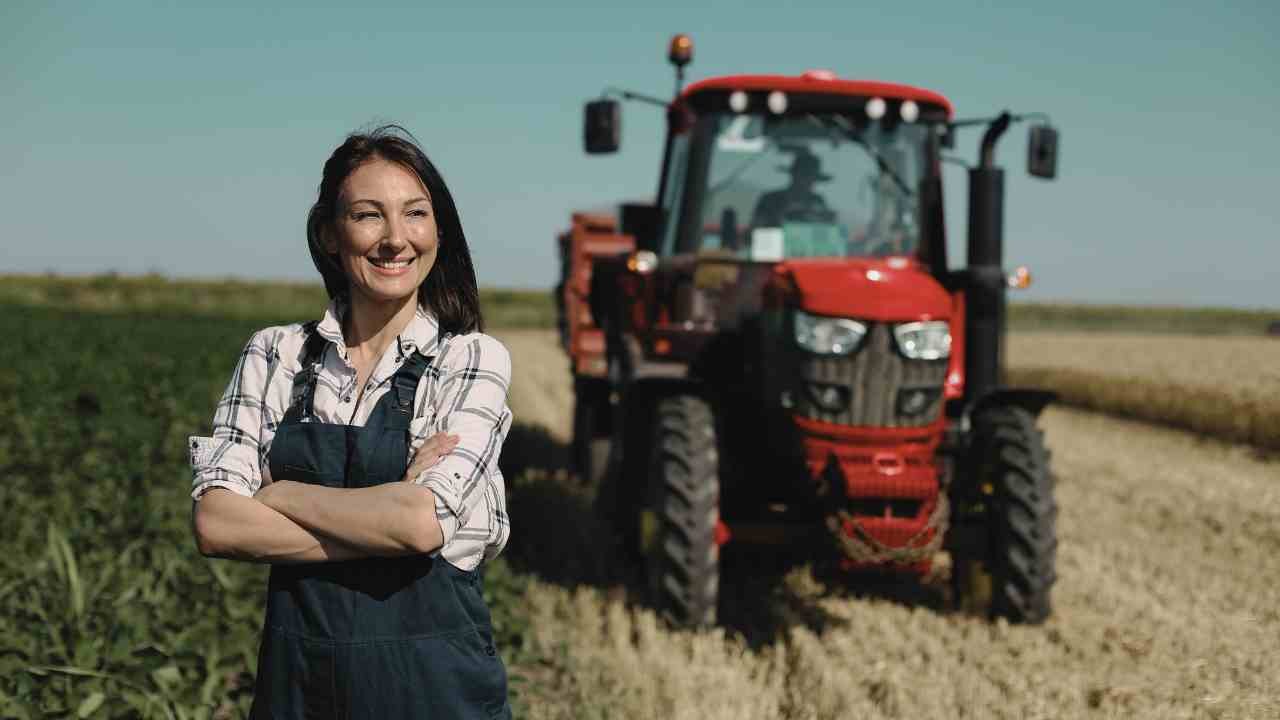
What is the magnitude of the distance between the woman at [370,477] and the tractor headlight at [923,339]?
9.38ft

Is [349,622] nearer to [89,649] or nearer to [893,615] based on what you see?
[89,649]

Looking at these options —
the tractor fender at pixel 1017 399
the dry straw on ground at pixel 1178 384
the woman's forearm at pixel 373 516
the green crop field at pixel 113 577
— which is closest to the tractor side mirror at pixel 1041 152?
the tractor fender at pixel 1017 399

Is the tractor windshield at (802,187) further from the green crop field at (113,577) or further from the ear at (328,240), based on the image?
the ear at (328,240)

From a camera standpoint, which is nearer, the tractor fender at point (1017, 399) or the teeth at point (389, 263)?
the teeth at point (389, 263)

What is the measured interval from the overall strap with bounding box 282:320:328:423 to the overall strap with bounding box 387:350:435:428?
0.14m

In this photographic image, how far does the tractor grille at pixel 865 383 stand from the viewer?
457 cm

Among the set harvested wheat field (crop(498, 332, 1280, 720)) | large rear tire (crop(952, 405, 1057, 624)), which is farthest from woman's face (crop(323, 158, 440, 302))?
large rear tire (crop(952, 405, 1057, 624))

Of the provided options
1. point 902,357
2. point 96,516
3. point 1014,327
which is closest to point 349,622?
point 902,357

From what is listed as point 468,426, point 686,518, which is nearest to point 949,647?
point 686,518

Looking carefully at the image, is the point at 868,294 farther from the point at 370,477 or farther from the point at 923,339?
the point at 370,477

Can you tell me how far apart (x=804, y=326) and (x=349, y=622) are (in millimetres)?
3033

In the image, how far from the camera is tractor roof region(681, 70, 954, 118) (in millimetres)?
5145

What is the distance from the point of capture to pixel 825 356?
457cm

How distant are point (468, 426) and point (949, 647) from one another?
11.1 ft
